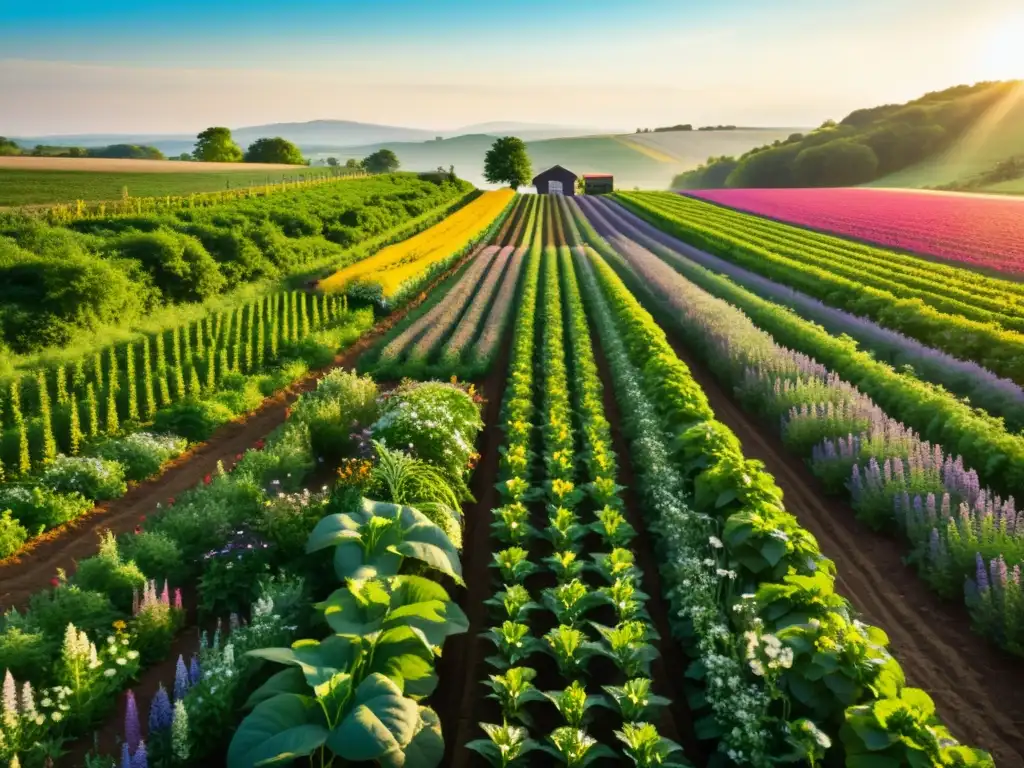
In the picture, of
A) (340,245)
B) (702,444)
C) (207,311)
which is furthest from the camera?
(340,245)

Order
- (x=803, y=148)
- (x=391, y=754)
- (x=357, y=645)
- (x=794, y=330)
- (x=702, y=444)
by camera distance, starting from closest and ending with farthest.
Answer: (x=391, y=754) < (x=357, y=645) < (x=702, y=444) < (x=794, y=330) < (x=803, y=148)

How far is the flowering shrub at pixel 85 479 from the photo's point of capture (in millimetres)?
9977

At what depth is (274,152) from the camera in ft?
295

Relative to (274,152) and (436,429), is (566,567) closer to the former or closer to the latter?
(436,429)

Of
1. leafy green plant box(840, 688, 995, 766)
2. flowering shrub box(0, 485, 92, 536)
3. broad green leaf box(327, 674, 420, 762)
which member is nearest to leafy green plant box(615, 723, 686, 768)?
leafy green plant box(840, 688, 995, 766)

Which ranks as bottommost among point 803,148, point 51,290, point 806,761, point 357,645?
point 806,761

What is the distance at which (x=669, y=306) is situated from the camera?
2112 cm

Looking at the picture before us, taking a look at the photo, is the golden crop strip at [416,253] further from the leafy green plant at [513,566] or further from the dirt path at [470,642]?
the leafy green plant at [513,566]

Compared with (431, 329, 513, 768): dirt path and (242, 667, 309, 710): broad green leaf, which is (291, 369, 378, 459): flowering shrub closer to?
(431, 329, 513, 768): dirt path

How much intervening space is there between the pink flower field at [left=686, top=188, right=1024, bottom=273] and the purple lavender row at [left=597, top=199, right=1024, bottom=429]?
955cm

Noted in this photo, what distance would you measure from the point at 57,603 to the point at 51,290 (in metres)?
14.3

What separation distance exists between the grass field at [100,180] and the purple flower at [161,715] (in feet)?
97.6

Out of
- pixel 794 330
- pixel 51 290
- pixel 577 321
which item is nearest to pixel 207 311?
pixel 51 290

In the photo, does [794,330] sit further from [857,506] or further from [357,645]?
[357,645]
